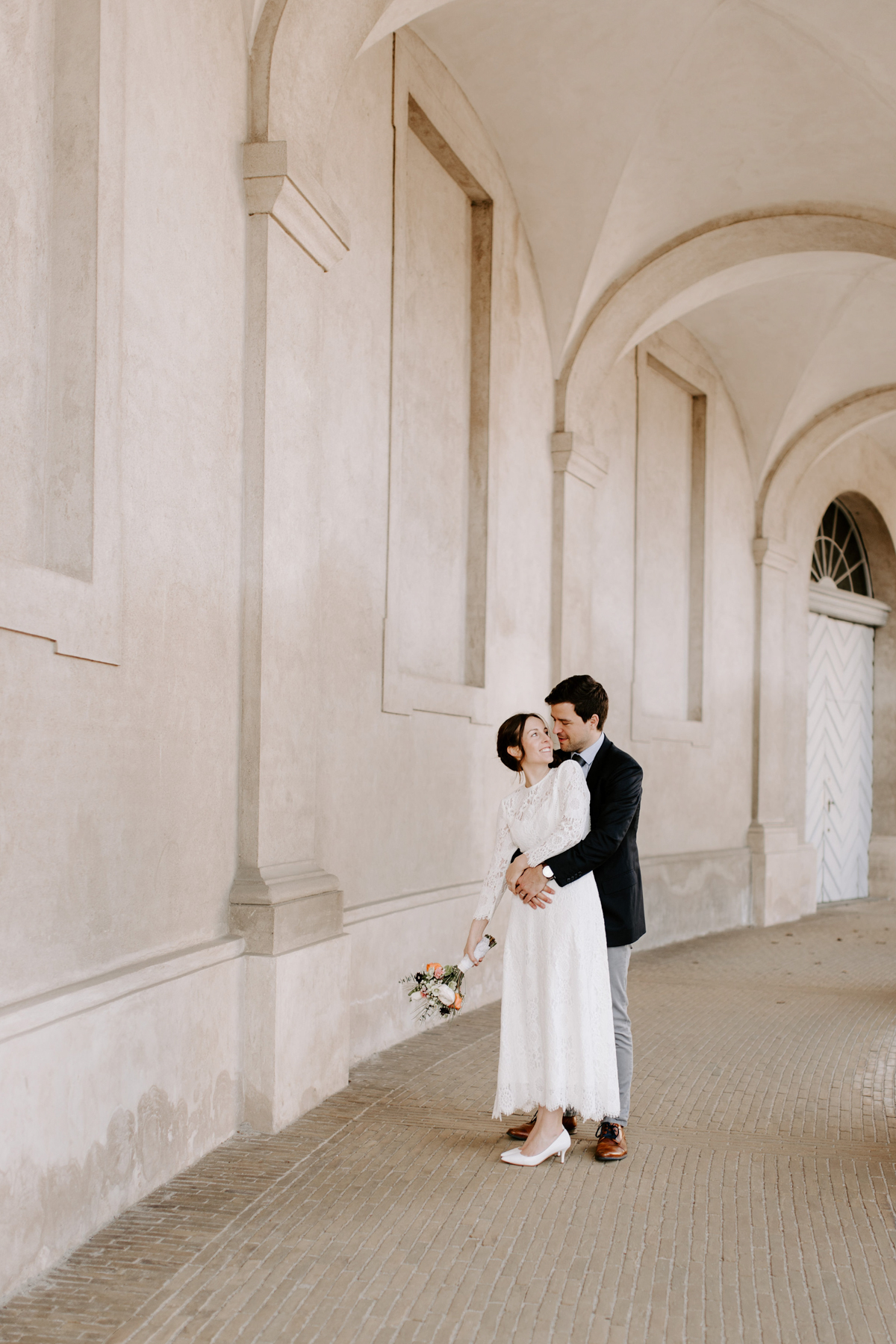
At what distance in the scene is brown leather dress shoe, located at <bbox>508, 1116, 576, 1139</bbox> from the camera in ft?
15.8

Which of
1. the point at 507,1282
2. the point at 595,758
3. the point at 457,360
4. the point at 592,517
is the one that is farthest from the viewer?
the point at 592,517

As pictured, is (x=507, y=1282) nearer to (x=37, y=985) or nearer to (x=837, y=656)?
(x=37, y=985)

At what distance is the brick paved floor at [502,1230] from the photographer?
126 inches

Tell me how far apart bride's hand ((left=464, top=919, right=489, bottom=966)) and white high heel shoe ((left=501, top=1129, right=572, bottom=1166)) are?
2.21 feet

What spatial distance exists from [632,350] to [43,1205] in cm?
941

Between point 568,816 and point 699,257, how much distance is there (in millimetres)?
6673

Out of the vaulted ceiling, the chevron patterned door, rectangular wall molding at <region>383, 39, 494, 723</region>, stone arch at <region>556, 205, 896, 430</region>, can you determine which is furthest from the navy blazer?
the chevron patterned door

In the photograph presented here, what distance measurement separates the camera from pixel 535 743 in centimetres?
455

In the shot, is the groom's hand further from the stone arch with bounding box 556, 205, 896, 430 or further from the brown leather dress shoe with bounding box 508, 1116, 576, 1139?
the stone arch with bounding box 556, 205, 896, 430

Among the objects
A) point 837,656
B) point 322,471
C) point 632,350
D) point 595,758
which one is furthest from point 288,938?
point 837,656

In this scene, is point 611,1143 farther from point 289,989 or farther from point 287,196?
point 287,196

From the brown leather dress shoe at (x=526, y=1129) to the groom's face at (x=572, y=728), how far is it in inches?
55.6

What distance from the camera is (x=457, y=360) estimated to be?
8102mm

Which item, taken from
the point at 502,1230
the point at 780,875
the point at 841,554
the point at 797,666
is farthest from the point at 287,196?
the point at 841,554
